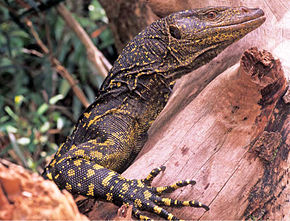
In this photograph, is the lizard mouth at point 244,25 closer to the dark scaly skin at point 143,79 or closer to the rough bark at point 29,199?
the dark scaly skin at point 143,79

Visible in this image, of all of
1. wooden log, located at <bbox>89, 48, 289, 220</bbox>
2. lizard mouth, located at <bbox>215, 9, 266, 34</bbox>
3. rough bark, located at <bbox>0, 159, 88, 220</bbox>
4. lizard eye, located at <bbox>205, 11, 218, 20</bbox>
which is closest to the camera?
rough bark, located at <bbox>0, 159, 88, 220</bbox>

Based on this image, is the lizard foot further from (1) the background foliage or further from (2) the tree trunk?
(1) the background foliage

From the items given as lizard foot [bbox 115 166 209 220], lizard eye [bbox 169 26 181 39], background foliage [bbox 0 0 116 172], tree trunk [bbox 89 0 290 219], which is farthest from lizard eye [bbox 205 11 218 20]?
background foliage [bbox 0 0 116 172]

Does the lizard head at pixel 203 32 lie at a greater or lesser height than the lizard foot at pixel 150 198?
greater

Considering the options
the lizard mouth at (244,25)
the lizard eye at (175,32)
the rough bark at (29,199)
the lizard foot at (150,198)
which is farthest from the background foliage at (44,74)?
the rough bark at (29,199)

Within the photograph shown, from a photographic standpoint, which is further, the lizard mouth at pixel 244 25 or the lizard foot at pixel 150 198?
the lizard mouth at pixel 244 25

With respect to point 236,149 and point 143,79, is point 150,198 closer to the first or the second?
point 236,149
